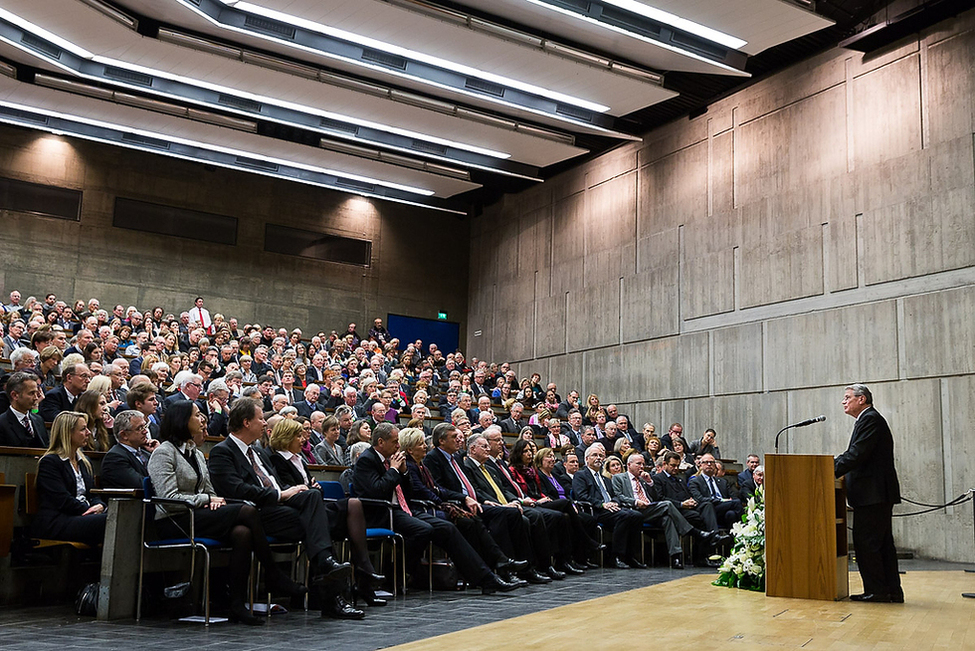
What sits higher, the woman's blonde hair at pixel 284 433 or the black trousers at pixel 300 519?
the woman's blonde hair at pixel 284 433

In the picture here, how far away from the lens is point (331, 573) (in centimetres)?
471

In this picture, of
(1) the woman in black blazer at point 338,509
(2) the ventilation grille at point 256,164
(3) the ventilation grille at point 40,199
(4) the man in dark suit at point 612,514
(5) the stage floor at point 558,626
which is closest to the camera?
(5) the stage floor at point 558,626

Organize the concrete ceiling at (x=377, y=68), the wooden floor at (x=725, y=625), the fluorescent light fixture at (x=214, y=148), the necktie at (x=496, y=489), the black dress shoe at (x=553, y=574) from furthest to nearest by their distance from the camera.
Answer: the fluorescent light fixture at (x=214, y=148)
the concrete ceiling at (x=377, y=68)
the necktie at (x=496, y=489)
the black dress shoe at (x=553, y=574)
the wooden floor at (x=725, y=625)

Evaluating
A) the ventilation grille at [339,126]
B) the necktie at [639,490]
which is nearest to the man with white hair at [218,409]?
the necktie at [639,490]

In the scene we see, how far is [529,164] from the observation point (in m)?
15.4

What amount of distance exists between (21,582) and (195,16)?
7566 mm

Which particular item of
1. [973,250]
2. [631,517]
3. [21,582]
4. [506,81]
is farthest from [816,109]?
[21,582]

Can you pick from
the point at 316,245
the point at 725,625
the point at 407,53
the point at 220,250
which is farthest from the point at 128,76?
the point at 725,625

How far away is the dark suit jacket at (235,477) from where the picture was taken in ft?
15.8

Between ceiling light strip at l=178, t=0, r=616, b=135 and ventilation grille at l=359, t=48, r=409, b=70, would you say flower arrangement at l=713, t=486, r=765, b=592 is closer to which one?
ceiling light strip at l=178, t=0, r=616, b=135

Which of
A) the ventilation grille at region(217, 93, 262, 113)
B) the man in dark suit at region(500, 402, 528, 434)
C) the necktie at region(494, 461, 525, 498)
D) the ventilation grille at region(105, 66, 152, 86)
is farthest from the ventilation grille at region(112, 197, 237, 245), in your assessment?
the necktie at region(494, 461, 525, 498)

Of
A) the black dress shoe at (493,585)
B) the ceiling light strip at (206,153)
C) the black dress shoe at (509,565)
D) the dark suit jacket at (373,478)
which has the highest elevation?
the ceiling light strip at (206,153)

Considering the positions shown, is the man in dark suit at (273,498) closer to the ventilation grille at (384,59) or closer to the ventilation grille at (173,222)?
the ventilation grille at (384,59)

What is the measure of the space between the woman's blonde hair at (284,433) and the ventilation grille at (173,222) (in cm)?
1139
